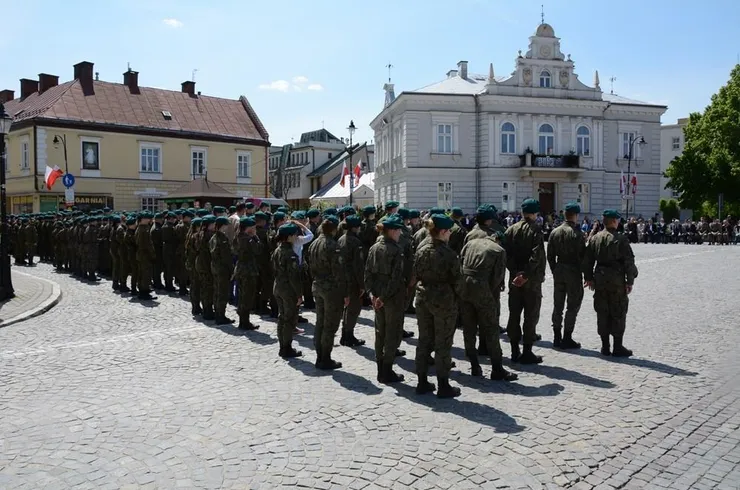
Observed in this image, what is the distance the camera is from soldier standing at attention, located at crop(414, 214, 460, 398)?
727cm

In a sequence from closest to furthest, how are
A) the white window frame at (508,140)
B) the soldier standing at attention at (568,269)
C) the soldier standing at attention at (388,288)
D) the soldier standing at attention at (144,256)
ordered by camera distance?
the soldier standing at attention at (388,288)
the soldier standing at attention at (568,269)
the soldier standing at attention at (144,256)
the white window frame at (508,140)

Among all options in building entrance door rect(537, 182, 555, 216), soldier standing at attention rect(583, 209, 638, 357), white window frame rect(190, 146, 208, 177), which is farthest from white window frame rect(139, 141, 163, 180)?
soldier standing at attention rect(583, 209, 638, 357)

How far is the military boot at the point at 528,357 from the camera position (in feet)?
29.2

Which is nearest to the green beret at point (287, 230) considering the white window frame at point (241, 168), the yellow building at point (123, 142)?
the yellow building at point (123, 142)

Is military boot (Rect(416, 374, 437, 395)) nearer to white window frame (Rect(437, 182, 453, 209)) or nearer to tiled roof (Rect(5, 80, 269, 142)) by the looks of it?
white window frame (Rect(437, 182, 453, 209))

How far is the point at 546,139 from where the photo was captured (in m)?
42.9

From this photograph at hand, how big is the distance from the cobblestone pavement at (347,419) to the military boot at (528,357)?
0.24 meters

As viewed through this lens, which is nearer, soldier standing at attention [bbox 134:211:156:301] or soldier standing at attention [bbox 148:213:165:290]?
soldier standing at attention [bbox 134:211:156:301]

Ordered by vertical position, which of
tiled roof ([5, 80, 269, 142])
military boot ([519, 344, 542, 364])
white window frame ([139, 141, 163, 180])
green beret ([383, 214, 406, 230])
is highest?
tiled roof ([5, 80, 269, 142])

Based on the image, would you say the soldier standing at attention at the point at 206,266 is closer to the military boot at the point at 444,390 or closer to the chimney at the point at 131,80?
the military boot at the point at 444,390

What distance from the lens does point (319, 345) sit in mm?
8711

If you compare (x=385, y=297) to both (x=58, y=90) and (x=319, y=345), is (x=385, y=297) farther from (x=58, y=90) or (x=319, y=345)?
(x=58, y=90)

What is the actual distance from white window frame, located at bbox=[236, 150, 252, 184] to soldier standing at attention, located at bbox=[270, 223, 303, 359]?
136 feet

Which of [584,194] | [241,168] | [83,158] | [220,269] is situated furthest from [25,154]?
[584,194]
